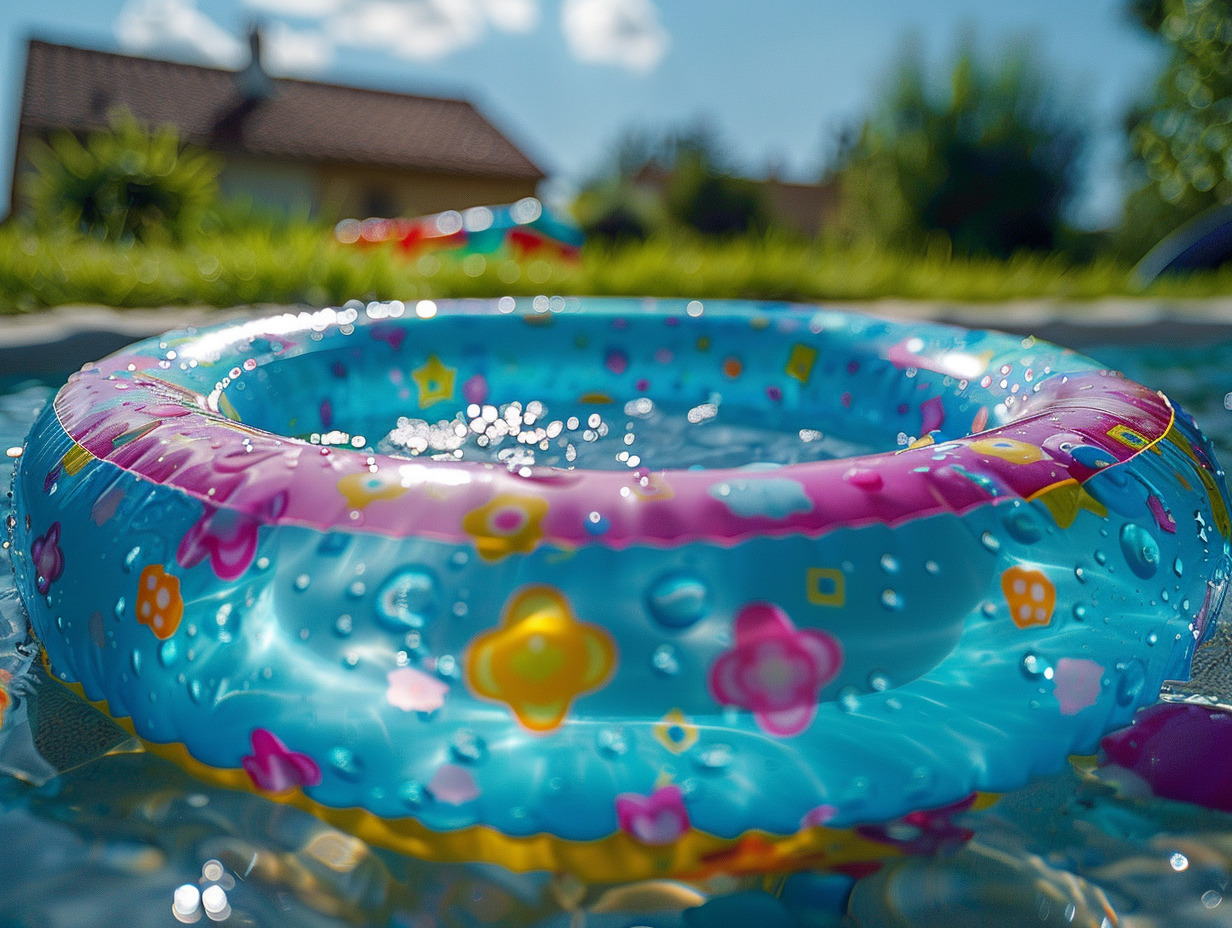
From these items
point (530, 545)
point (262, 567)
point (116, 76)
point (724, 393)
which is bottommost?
point (116, 76)

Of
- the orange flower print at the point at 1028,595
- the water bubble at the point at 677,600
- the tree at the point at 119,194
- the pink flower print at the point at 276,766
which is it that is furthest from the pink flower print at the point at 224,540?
the tree at the point at 119,194

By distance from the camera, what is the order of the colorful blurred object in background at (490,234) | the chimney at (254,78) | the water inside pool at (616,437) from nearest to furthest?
the water inside pool at (616,437), the colorful blurred object in background at (490,234), the chimney at (254,78)

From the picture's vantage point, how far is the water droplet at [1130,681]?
59.8 inches

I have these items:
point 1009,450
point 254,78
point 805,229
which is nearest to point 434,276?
point 1009,450

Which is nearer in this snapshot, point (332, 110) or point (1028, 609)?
point (1028, 609)

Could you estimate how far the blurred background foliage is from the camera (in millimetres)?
5566

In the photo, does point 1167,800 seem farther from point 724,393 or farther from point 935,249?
point 935,249

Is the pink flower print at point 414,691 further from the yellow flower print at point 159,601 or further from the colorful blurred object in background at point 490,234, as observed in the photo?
the colorful blurred object in background at point 490,234

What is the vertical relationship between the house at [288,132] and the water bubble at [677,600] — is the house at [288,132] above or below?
below

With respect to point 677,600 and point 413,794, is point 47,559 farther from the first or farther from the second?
point 677,600

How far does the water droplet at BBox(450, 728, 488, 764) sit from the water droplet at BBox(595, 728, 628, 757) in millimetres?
151

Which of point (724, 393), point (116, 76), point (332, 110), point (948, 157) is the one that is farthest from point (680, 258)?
point (116, 76)

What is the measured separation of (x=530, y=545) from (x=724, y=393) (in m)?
2.36

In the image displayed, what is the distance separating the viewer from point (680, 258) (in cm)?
712
